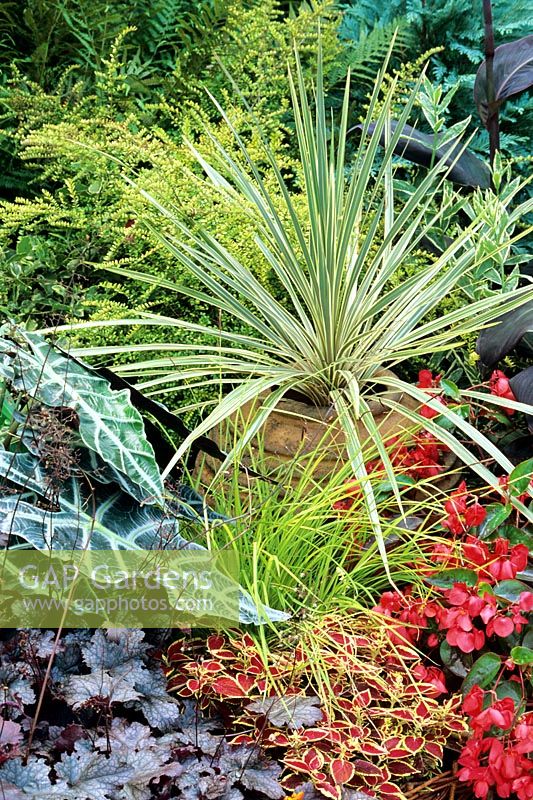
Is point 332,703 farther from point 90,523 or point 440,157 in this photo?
point 440,157

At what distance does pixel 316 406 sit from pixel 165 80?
68.5 inches

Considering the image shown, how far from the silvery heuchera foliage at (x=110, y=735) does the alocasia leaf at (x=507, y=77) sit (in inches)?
77.0

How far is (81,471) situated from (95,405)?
191mm

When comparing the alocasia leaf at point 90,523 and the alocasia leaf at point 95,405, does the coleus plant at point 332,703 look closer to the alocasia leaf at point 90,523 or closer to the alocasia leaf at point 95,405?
the alocasia leaf at point 90,523

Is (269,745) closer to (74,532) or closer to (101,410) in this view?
(74,532)

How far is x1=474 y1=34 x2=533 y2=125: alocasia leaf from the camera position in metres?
2.72

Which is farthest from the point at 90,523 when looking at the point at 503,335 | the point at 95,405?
the point at 503,335

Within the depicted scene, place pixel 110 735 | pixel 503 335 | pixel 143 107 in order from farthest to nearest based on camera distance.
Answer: pixel 143 107 < pixel 503 335 < pixel 110 735

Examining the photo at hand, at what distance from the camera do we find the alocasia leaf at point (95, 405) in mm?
1699

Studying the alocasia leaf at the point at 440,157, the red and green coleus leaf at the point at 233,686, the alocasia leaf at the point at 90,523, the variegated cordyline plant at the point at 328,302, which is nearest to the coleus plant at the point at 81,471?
the alocasia leaf at the point at 90,523

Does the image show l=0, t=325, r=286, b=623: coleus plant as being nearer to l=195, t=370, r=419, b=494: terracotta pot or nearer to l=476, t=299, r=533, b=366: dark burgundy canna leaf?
l=195, t=370, r=419, b=494: terracotta pot

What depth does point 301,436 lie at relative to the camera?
7.01 ft

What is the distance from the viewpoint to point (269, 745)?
60.0 inches

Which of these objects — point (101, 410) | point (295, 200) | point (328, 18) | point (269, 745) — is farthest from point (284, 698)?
point (328, 18)
